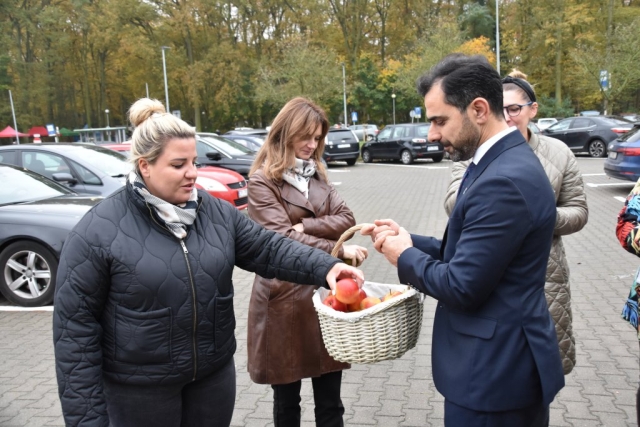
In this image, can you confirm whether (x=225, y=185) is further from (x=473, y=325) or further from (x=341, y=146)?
(x=341, y=146)

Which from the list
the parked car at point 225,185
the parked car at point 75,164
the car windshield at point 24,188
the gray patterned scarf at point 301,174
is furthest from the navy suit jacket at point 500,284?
the parked car at point 225,185

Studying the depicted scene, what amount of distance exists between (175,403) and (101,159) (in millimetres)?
7890

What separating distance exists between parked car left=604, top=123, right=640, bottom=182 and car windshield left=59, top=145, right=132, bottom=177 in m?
10.0

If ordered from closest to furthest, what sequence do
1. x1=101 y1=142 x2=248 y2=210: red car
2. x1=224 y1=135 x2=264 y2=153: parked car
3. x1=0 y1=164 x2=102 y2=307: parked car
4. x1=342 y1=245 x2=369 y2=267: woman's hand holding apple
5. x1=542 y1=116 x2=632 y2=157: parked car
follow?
x1=342 y1=245 x2=369 y2=267: woman's hand holding apple → x1=0 y1=164 x2=102 y2=307: parked car → x1=101 y1=142 x2=248 y2=210: red car → x1=224 y1=135 x2=264 y2=153: parked car → x1=542 y1=116 x2=632 y2=157: parked car

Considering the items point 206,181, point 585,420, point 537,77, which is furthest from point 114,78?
point 585,420

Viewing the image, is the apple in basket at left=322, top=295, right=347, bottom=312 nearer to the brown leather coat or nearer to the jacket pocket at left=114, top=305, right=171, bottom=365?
the brown leather coat

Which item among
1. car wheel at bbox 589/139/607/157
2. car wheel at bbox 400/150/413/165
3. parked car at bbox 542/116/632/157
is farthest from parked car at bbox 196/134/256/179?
car wheel at bbox 589/139/607/157

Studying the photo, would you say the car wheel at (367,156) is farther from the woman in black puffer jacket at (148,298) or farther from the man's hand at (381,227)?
the woman in black puffer jacket at (148,298)

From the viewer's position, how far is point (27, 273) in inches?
257

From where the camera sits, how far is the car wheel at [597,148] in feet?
70.7

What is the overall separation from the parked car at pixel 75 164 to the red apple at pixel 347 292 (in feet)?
23.5

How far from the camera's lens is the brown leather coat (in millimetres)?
2914

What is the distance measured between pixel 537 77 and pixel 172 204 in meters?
48.0

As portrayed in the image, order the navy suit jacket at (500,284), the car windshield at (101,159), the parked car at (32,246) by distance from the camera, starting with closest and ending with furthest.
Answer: the navy suit jacket at (500,284) < the parked car at (32,246) < the car windshield at (101,159)
